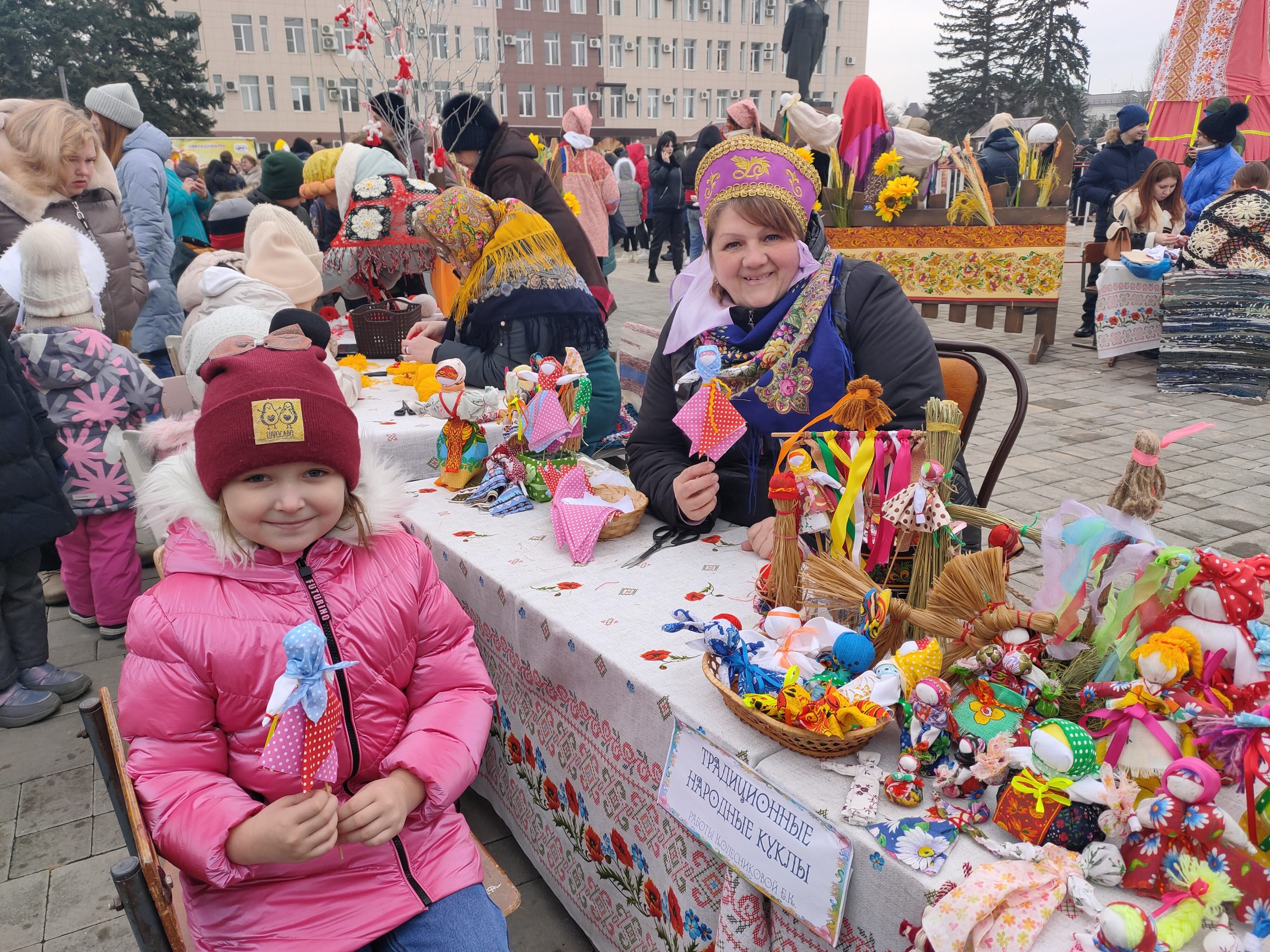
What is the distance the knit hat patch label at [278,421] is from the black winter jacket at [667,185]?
404 inches

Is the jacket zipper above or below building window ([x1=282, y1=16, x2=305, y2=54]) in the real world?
below

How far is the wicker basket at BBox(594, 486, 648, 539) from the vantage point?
208 centimetres

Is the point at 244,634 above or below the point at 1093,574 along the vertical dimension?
below

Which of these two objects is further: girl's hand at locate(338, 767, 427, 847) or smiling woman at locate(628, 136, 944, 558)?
smiling woman at locate(628, 136, 944, 558)

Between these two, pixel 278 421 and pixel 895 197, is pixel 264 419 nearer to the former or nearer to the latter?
pixel 278 421

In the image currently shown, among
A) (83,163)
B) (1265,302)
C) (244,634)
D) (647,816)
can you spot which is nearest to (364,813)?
(244,634)

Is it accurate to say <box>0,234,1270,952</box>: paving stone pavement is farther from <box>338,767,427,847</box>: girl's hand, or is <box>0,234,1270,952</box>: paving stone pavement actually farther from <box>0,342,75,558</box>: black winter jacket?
<box>338,767,427,847</box>: girl's hand

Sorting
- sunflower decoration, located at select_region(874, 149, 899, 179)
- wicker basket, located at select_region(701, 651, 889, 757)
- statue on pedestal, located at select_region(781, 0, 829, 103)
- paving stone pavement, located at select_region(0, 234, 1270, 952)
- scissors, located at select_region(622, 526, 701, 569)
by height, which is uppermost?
statue on pedestal, located at select_region(781, 0, 829, 103)

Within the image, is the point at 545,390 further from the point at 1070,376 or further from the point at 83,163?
the point at 1070,376

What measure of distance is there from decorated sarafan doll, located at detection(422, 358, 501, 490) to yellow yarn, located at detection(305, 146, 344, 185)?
3.87m

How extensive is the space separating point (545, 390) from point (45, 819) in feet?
6.69

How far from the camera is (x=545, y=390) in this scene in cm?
232

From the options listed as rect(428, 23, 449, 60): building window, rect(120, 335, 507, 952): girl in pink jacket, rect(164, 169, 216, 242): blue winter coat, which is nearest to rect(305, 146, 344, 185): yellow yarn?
rect(428, 23, 449, 60): building window

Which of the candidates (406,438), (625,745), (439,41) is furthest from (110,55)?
(625,745)
